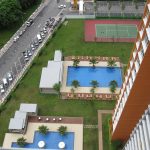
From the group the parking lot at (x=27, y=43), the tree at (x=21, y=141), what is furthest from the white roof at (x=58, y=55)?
the tree at (x=21, y=141)

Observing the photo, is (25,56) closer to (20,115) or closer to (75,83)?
(75,83)

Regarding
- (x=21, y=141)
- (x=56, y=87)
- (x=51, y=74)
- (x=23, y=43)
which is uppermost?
(x=23, y=43)

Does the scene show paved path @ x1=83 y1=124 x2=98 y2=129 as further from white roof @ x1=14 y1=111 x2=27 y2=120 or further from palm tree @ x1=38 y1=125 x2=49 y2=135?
white roof @ x1=14 y1=111 x2=27 y2=120

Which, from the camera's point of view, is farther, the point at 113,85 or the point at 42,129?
the point at 113,85

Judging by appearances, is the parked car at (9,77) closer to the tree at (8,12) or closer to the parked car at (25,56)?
the parked car at (25,56)

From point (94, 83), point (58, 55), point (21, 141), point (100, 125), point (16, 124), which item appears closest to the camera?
point (21, 141)

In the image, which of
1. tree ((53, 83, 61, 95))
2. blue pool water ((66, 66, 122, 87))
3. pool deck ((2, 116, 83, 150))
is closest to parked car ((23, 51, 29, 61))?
blue pool water ((66, 66, 122, 87))

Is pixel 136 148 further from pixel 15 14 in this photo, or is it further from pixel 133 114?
pixel 15 14

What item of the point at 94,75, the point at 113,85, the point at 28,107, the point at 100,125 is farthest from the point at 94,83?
the point at 28,107
